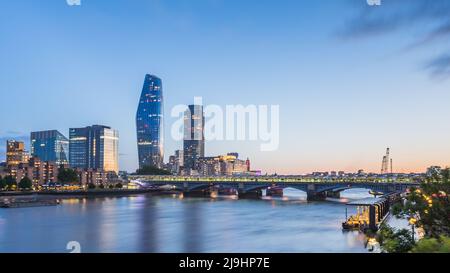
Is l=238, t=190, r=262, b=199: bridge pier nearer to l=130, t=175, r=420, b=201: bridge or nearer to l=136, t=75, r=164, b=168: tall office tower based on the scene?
l=130, t=175, r=420, b=201: bridge

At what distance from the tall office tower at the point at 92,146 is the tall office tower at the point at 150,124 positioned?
26.3ft

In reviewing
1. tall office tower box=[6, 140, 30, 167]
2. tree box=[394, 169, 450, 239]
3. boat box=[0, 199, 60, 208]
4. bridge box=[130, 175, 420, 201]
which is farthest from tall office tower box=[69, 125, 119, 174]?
tree box=[394, 169, 450, 239]

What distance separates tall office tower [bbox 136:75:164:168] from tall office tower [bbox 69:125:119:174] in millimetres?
8007

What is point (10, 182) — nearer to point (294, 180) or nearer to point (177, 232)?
point (294, 180)

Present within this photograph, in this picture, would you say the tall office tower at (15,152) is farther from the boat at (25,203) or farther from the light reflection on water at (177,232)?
the light reflection on water at (177,232)

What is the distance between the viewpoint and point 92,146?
415ft

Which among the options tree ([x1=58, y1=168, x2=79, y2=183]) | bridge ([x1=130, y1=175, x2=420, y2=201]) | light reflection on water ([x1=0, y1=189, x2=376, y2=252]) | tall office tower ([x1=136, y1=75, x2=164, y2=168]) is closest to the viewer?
light reflection on water ([x1=0, y1=189, x2=376, y2=252])

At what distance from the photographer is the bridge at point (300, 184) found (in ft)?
160

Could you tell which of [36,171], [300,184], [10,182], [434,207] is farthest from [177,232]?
[36,171]

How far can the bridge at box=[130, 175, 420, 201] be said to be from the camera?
48750 mm

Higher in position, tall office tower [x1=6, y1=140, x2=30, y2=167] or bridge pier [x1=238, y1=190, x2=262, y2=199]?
tall office tower [x1=6, y1=140, x2=30, y2=167]

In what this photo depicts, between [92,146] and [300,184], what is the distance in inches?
3438

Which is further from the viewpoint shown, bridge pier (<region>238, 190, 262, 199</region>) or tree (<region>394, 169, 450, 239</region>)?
bridge pier (<region>238, 190, 262, 199</region>)
